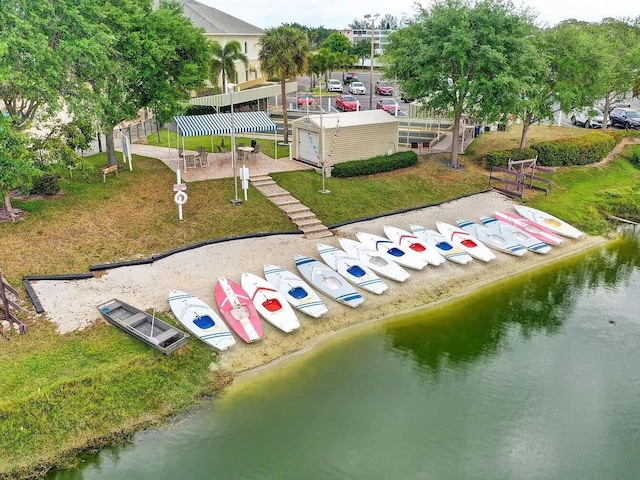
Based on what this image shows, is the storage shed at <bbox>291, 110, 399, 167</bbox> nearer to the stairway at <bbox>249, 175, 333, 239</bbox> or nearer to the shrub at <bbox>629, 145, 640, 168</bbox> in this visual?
the stairway at <bbox>249, 175, 333, 239</bbox>

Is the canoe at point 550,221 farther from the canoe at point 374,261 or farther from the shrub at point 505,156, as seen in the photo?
the canoe at point 374,261

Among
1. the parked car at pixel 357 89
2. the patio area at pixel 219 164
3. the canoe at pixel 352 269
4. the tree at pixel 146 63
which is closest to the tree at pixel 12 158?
the tree at pixel 146 63

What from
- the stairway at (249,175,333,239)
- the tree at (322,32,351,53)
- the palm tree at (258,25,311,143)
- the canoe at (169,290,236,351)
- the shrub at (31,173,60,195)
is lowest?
the canoe at (169,290,236,351)

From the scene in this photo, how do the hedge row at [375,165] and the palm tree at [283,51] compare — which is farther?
the palm tree at [283,51]

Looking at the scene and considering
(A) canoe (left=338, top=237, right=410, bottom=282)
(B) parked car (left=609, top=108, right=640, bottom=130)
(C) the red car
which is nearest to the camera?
(A) canoe (left=338, top=237, right=410, bottom=282)

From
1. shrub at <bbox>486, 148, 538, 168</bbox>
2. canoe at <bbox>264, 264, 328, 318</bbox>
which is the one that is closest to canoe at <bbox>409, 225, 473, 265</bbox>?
canoe at <bbox>264, 264, 328, 318</bbox>

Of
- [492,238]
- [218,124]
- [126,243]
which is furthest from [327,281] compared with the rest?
[218,124]

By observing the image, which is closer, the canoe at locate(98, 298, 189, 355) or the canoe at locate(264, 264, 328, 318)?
the canoe at locate(98, 298, 189, 355)
